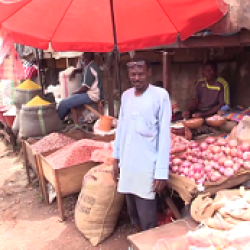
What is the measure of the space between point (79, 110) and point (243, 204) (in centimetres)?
406

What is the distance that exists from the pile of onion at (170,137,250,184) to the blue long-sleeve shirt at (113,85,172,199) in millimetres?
347

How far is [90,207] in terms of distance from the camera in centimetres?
316

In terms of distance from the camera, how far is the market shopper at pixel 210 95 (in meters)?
4.89

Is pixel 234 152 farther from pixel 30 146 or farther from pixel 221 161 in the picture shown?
pixel 30 146

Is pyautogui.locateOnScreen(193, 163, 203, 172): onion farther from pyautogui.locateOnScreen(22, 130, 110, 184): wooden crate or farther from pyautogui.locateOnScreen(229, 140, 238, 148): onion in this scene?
pyautogui.locateOnScreen(22, 130, 110, 184): wooden crate

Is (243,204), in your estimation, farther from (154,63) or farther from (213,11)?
(154,63)

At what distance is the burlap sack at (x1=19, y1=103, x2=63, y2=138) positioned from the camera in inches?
193

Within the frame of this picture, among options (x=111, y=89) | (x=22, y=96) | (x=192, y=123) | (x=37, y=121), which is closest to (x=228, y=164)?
(x=192, y=123)

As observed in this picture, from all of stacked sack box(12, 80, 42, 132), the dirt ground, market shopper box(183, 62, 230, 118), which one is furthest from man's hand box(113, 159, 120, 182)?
stacked sack box(12, 80, 42, 132)

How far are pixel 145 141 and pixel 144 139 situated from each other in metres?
0.02

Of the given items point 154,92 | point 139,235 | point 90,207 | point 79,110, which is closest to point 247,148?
point 154,92

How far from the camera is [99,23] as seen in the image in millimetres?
2789

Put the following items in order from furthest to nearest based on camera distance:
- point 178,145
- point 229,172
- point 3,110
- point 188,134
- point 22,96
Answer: point 3,110 → point 22,96 → point 188,134 → point 178,145 → point 229,172

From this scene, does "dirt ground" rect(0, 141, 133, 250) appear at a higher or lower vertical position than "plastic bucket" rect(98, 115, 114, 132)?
lower
